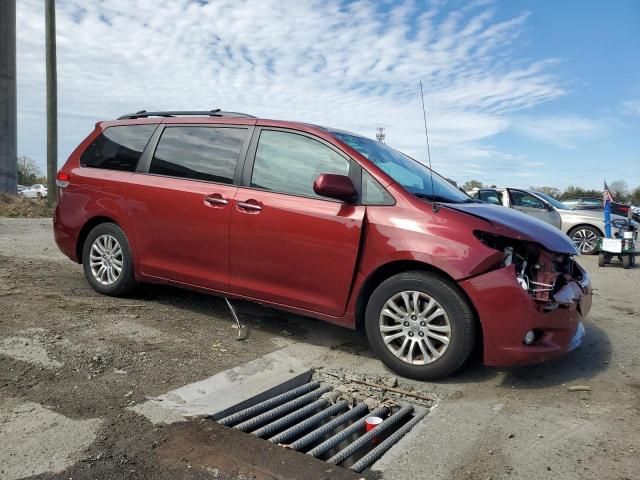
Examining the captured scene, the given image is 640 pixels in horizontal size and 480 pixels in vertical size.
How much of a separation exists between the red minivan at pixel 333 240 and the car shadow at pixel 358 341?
32 cm

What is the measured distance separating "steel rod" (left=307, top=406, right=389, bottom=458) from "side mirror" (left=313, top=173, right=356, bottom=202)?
1526 mm

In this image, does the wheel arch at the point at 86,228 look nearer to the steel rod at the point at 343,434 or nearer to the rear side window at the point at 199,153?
the rear side window at the point at 199,153

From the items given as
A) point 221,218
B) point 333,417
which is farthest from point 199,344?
point 333,417

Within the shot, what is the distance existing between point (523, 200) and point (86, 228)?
1152 centimetres

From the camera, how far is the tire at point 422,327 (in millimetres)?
3709

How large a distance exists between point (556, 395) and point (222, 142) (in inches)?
131

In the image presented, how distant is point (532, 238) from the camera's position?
385 cm

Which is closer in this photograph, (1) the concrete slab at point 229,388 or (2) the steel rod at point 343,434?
(2) the steel rod at point 343,434

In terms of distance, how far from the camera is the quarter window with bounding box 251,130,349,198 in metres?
4.33

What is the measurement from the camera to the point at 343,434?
3223 millimetres

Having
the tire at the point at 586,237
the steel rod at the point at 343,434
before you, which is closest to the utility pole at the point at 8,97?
the tire at the point at 586,237

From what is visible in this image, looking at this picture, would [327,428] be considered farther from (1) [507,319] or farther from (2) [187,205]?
(2) [187,205]

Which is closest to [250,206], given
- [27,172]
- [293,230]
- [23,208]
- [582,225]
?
[293,230]

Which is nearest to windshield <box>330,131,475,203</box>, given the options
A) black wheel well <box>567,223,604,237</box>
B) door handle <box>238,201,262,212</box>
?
door handle <box>238,201,262,212</box>
